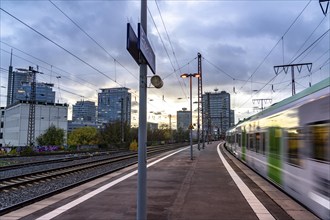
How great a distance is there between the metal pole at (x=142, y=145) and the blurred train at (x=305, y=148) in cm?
331

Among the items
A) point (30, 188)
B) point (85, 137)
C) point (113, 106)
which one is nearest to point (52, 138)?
point (85, 137)

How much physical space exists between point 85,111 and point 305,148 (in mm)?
94476

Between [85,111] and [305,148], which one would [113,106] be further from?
[305,148]

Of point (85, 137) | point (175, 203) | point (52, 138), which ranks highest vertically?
point (85, 137)

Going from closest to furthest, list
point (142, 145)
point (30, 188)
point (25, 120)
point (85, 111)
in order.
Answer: point (142, 145) → point (30, 188) → point (25, 120) → point (85, 111)

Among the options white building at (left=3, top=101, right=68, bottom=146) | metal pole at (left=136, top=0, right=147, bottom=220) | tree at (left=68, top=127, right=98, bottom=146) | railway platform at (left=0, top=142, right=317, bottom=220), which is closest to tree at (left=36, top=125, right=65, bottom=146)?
tree at (left=68, top=127, right=98, bottom=146)

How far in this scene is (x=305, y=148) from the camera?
7590 mm

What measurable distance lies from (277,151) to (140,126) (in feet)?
21.1

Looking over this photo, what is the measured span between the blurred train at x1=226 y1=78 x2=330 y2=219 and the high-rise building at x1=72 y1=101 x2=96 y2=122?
8553 cm

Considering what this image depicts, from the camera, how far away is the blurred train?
6434mm

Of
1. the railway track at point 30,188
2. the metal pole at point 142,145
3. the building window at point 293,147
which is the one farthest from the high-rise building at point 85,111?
the metal pole at point 142,145

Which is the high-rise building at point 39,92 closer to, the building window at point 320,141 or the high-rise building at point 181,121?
the high-rise building at point 181,121

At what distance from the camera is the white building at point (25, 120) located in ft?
281

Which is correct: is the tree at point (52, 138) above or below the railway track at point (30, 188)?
above
